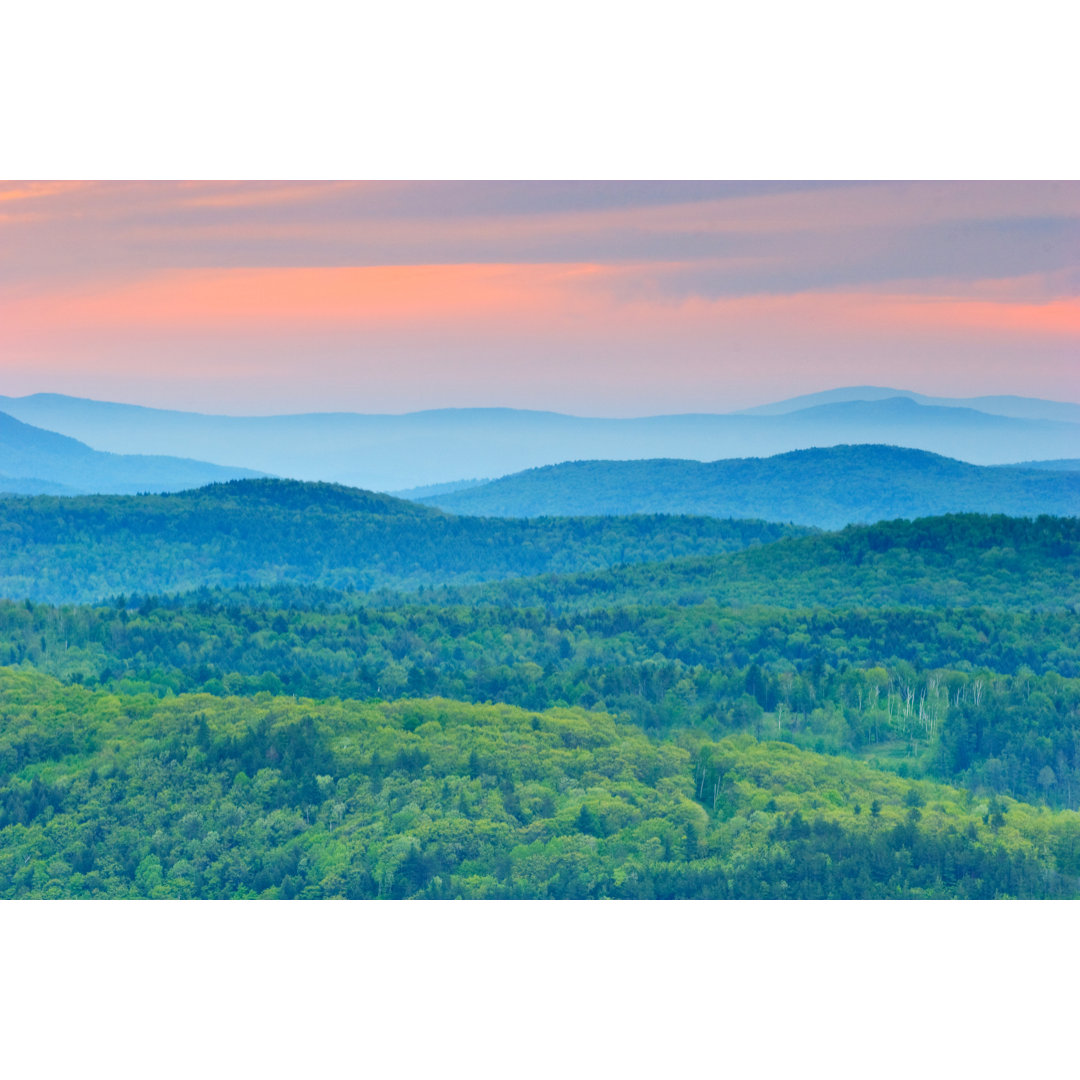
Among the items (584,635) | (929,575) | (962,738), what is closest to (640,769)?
(962,738)

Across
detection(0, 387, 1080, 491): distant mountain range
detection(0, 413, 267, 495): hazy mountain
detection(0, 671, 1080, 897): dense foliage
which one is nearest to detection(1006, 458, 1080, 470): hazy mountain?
detection(0, 387, 1080, 491): distant mountain range

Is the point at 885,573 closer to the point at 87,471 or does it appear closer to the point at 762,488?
the point at 762,488

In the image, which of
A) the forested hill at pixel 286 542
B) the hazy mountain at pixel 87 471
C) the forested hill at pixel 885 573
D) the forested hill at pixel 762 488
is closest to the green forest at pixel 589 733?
the forested hill at pixel 885 573

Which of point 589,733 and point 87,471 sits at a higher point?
point 589,733

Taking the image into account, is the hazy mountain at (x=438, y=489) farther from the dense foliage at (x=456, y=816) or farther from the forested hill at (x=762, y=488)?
the dense foliage at (x=456, y=816)

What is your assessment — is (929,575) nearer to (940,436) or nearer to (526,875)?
(940,436)

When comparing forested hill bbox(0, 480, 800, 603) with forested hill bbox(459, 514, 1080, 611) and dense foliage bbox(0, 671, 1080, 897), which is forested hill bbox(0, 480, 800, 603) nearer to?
forested hill bbox(459, 514, 1080, 611)

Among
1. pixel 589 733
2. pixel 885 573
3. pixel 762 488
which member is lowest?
pixel 762 488

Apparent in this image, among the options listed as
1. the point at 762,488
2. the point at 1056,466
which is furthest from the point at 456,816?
the point at 762,488
